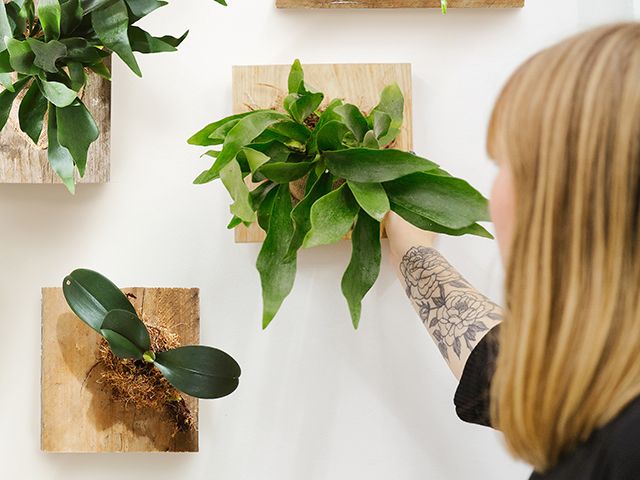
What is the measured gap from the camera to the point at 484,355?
1078 millimetres

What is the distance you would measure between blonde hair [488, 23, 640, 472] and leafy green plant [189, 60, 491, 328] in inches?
13.6

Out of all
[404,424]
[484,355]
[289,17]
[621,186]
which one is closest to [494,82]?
[289,17]

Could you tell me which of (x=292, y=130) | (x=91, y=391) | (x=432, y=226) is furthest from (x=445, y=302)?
(x=91, y=391)

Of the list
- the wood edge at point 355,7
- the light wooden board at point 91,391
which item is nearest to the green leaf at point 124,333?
the light wooden board at point 91,391

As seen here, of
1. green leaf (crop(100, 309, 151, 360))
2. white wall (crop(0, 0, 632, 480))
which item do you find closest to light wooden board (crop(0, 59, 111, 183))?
white wall (crop(0, 0, 632, 480))

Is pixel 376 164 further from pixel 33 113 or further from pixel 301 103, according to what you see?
pixel 33 113

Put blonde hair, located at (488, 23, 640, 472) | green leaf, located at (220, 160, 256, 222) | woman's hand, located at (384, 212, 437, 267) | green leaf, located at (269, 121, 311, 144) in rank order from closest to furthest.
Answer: blonde hair, located at (488, 23, 640, 472)
green leaf, located at (220, 160, 256, 222)
green leaf, located at (269, 121, 311, 144)
woman's hand, located at (384, 212, 437, 267)

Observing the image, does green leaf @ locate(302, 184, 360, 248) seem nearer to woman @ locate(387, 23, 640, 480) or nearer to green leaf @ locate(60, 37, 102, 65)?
woman @ locate(387, 23, 640, 480)

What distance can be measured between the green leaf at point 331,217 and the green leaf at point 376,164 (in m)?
0.04

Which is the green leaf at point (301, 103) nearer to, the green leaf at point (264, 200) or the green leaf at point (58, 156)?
the green leaf at point (264, 200)

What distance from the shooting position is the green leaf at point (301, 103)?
1.13 meters

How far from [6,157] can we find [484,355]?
89 cm

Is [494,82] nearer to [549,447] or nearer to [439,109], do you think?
[439,109]

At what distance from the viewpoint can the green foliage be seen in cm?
118
